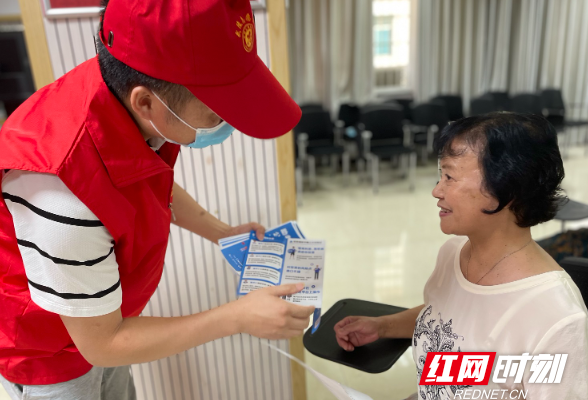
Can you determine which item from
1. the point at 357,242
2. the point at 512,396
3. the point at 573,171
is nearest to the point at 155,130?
the point at 512,396

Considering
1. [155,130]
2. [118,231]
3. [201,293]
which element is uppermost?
[155,130]

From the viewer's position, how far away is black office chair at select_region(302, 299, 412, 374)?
1.31 m

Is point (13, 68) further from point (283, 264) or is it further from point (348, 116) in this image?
point (283, 264)

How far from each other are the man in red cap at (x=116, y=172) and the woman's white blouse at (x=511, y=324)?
1.40 ft

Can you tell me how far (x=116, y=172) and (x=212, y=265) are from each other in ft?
3.27

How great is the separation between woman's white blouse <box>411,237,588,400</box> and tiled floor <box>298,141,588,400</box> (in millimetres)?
1076

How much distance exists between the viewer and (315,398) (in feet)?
7.46

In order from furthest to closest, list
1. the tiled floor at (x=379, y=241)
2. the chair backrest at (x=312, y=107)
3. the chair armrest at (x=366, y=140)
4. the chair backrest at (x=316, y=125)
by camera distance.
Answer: the chair backrest at (x=312, y=107)
the chair backrest at (x=316, y=125)
the chair armrest at (x=366, y=140)
the tiled floor at (x=379, y=241)

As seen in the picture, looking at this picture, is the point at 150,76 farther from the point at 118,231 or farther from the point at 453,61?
the point at 453,61

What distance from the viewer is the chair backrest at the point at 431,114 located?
5.93 metres

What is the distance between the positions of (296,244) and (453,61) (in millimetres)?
6373

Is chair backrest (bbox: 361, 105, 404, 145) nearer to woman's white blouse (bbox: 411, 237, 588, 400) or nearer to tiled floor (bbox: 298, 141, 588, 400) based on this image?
tiled floor (bbox: 298, 141, 588, 400)

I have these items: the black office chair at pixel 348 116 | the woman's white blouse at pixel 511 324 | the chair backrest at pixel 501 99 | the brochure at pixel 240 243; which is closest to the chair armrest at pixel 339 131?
the black office chair at pixel 348 116

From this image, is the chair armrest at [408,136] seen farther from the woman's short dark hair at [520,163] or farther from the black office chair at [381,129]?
the woman's short dark hair at [520,163]
